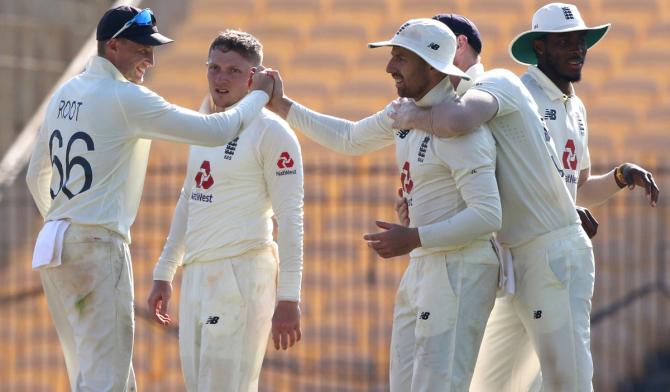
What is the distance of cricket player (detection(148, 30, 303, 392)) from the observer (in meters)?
6.61

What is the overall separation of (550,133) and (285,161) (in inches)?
46.7

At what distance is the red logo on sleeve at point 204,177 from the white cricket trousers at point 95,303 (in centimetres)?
55

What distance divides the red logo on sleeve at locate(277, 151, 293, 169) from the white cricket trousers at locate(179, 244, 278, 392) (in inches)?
15.4

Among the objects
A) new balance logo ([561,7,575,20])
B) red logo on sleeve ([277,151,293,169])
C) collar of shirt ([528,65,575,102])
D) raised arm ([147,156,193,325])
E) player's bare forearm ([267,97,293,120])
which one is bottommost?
raised arm ([147,156,193,325])

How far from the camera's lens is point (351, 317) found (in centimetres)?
1249

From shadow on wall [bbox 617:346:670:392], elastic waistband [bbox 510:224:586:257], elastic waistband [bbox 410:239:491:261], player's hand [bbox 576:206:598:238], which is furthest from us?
shadow on wall [bbox 617:346:670:392]

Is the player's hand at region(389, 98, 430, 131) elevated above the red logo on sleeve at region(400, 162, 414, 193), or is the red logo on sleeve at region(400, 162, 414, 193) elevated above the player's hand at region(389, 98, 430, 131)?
the player's hand at region(389, 98, 430, 131)

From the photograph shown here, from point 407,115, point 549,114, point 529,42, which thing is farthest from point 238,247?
point 529,42

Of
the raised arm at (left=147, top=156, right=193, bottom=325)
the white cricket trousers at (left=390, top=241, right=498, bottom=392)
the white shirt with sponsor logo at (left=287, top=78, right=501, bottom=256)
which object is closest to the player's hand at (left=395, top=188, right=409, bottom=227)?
the white shirt with sponsor logo at (left=287, top=78, right=501, bottom=256)

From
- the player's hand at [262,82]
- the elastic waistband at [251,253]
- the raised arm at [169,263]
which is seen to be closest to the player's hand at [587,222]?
the elastic waistband at [251,253]

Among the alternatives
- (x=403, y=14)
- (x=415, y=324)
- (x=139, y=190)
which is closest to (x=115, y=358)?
(x=139, y=190)

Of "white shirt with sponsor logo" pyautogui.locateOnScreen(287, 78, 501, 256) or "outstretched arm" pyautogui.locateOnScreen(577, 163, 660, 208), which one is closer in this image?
"white shirt with sponsor logo" pyautogui.locateOnScreen(287, 78, 501, 256)

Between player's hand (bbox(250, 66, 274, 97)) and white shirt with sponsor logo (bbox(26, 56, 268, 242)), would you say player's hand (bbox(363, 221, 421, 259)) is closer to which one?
white shirt with sponsor logo (bbox(26, 56, 268, 242))

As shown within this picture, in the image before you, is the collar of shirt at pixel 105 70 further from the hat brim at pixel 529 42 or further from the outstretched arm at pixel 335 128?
the hat brim at pixel 529 42
